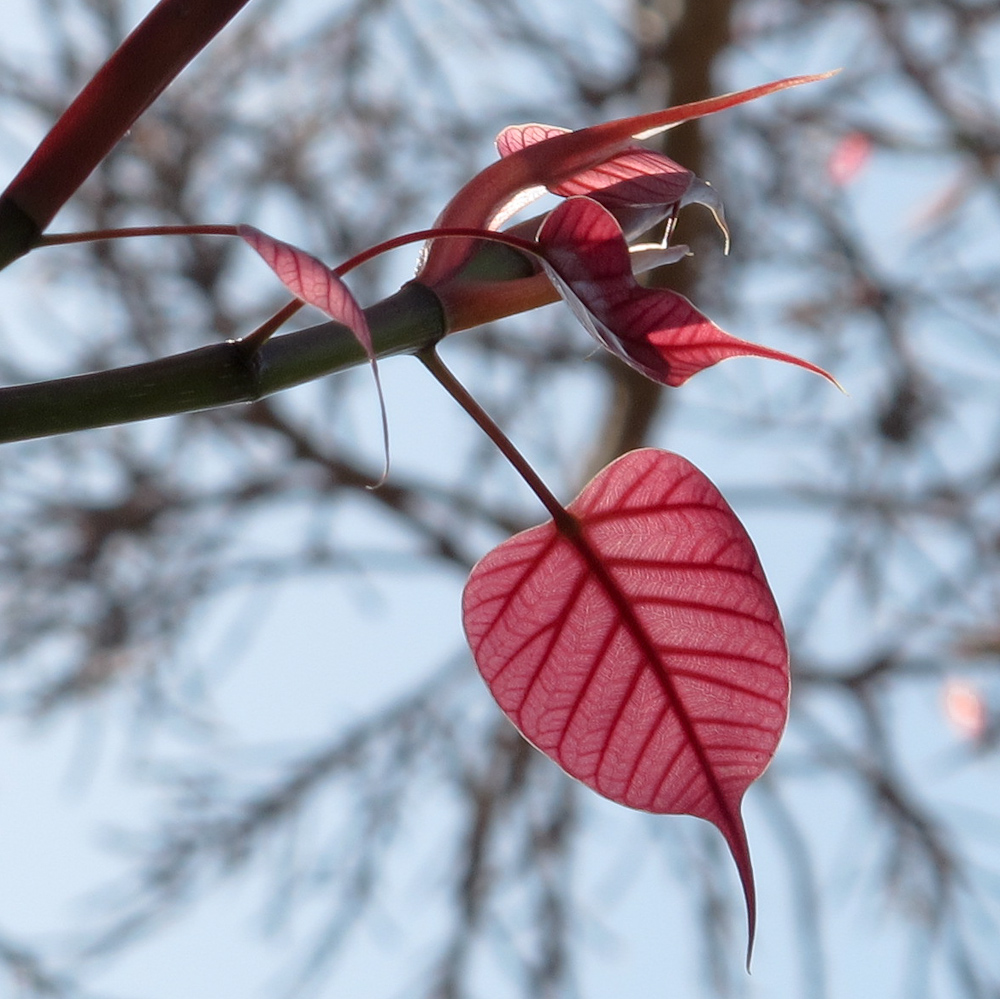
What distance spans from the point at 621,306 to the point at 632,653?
12 centimetres

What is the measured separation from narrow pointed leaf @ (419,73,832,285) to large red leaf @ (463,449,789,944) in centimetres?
10

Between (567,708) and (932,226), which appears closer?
(567,708)

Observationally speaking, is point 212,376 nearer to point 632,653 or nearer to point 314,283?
point 314,283

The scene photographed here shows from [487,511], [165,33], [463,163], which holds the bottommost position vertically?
[165,33]

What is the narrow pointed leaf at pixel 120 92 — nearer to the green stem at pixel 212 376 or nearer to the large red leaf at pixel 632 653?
the green stem at pixel 212 376

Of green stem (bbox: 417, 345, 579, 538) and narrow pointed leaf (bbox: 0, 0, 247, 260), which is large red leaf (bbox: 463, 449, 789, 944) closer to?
green stem (bbox: 417, 345, 579, 538)

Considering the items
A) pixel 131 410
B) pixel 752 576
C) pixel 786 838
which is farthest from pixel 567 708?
pixel 786 838

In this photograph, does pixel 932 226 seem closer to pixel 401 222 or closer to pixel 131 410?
pixel 401 222

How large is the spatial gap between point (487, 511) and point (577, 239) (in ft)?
6.38

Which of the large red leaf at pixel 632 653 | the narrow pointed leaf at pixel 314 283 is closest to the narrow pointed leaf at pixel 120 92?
the narrow pointed leaf at pixel 314 283

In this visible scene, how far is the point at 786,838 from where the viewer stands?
7.60 feet

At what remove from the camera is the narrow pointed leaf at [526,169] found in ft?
1.11

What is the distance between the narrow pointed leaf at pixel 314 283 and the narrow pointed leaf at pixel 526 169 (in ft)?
0.19

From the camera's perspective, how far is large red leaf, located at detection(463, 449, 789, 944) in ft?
1.24
